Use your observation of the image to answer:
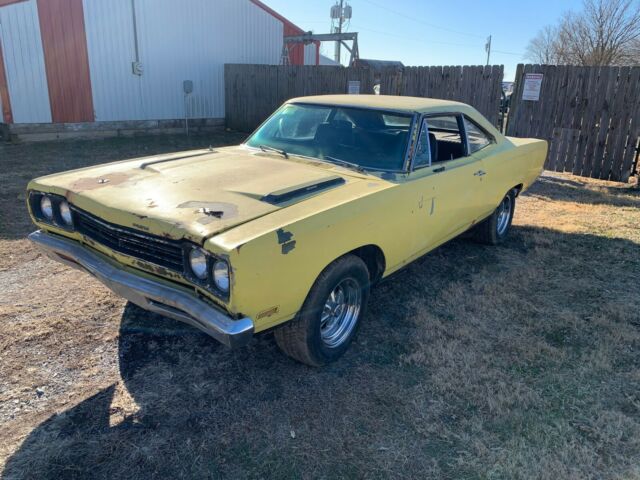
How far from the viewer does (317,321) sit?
115 inches

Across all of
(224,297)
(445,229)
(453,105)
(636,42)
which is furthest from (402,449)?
(636,42)

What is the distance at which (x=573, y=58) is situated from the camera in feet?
81.4

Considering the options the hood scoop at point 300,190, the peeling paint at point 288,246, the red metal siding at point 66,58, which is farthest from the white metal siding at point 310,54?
the peeling paint at point 288,246

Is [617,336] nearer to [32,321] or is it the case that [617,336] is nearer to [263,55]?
[32,321]

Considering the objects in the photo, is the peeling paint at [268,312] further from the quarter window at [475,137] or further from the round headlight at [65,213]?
the quarter window at [475,137]

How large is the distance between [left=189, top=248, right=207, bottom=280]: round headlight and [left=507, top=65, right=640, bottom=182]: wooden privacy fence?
9.02m

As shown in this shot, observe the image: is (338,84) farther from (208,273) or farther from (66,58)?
(208,273)

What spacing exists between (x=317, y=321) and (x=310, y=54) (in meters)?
18.3

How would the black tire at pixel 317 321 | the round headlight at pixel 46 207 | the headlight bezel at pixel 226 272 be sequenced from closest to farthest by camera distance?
1. the headlight bezel at pixel 226 272
2. the black tire at pixel 317 321
3. the round headlight at pixel 46 207

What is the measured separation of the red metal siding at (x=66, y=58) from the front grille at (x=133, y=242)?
419 inches

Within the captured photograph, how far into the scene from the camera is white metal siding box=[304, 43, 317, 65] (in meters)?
18.9

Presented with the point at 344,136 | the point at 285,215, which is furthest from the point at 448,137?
the point at 285,215

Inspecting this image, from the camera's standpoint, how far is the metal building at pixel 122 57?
11.3 meters

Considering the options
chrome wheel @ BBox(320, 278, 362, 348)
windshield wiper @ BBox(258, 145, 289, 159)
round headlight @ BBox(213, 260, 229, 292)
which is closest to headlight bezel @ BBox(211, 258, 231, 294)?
round headlight @ BBox(213, 260, 229, 292)
